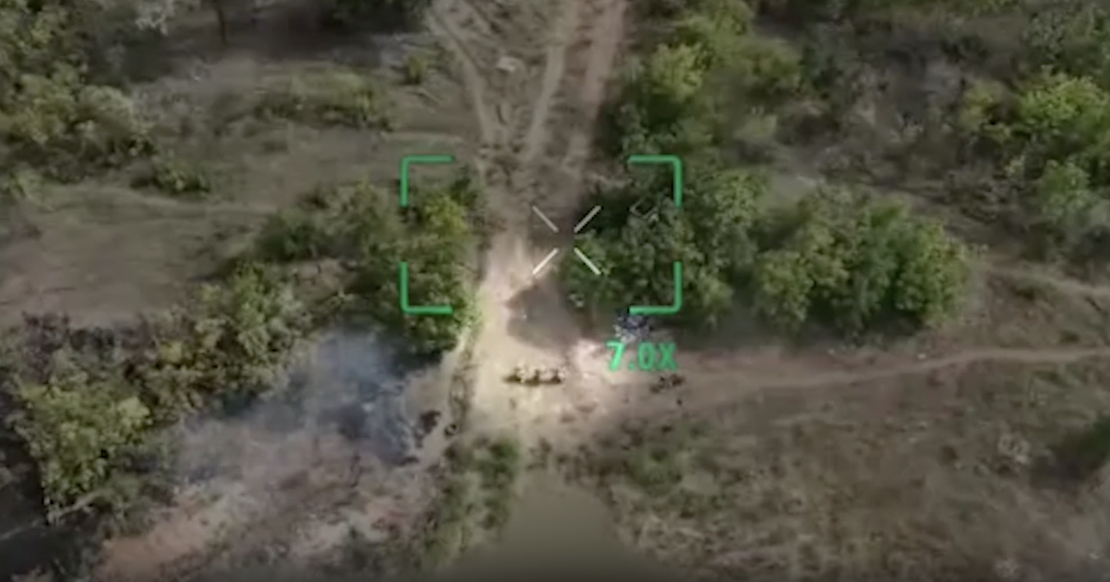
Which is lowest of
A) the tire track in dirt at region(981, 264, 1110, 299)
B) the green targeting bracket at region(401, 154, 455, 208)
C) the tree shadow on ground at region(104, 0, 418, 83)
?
the tire track in dirt at region(981, 264, 1110, 299)

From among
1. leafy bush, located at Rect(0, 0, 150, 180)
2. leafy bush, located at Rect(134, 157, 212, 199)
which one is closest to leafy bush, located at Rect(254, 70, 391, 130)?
leafy bush, located at Rect(134, 157, 212, 199)

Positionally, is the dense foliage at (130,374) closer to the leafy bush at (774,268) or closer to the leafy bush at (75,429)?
the leafy bush at (75,429)

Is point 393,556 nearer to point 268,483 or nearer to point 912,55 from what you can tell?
point 268,483

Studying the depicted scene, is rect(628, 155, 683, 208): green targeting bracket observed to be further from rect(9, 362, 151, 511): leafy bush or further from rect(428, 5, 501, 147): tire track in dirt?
rect(9, 362, 151, 511): leafy bush

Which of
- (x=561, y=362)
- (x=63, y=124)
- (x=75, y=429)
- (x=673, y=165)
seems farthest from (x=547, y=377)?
(x=63, y=124)
